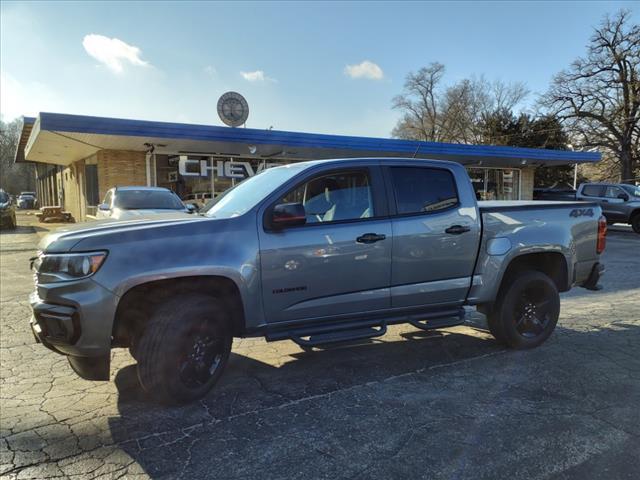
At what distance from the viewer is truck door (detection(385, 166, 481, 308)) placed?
4.42 metres

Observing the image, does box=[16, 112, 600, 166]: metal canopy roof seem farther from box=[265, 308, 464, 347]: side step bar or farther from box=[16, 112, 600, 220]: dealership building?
box=[265, 308, 464, 347]: side step bar

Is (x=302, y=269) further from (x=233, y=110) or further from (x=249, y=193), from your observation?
(x=233, y=110)

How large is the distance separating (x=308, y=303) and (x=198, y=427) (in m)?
1.28

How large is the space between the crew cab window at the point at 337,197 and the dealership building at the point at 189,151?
10.7 meters

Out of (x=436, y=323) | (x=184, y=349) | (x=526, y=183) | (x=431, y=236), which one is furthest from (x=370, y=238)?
(x=526, y=183)

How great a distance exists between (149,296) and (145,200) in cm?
805

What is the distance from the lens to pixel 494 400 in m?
3.87

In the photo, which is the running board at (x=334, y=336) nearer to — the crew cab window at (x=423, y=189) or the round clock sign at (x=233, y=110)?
the crew cab window at (x=423, y=189)

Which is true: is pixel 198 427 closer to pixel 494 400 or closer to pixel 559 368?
pixel 494 400

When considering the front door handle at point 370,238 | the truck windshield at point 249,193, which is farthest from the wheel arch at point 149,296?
the front door handle at point 370,238

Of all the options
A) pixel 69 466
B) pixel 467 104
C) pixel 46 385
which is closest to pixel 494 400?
pixel 69 466

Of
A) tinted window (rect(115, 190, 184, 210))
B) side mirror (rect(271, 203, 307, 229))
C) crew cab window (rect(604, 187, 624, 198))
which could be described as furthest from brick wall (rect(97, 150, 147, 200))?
crew cab window (rect(604, 187, 624, 198))

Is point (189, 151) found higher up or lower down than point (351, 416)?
higher up

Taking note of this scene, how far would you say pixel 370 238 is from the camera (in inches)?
165
